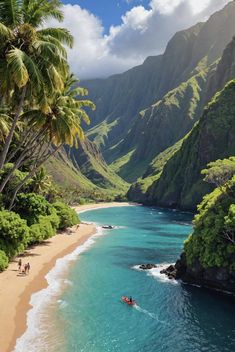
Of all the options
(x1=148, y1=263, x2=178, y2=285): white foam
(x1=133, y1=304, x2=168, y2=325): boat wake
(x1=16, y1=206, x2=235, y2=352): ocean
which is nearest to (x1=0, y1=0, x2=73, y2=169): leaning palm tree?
(x1=16, y1=206, x2=235, y2=352): ocean

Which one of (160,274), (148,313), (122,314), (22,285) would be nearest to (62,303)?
(122,314)

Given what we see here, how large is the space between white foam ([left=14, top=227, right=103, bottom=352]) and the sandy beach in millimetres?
618

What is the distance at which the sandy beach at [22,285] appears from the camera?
4031 cm

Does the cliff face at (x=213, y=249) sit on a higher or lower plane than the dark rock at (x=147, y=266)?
higher

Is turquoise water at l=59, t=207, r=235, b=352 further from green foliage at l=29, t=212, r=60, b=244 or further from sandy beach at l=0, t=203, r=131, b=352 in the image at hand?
green foliage at l=29, t=212, r=60, b=244

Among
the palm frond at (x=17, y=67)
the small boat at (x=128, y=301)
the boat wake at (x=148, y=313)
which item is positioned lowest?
the boat wake at (x=148, y=313)

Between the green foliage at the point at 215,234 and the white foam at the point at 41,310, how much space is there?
19.9m

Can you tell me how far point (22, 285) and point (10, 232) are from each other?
8397mm

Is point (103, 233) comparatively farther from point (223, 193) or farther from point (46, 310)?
point (46, 310)

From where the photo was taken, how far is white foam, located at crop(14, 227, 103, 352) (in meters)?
37.6

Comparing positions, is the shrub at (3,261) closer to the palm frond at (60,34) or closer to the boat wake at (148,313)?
the boat wake at (148,313)

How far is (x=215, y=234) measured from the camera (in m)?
57.5

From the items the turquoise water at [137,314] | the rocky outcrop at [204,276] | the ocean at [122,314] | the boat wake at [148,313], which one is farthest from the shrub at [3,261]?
the rocky outcrop at [204,276]

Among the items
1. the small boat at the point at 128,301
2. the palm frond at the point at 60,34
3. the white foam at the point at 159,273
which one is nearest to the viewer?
the palm frond at the point at 60,34
